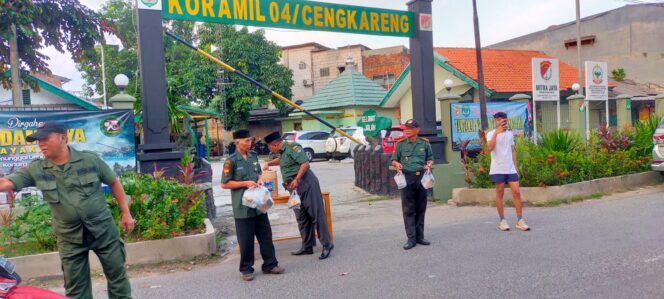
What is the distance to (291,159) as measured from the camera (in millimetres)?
6820

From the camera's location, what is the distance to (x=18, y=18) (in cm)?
1371

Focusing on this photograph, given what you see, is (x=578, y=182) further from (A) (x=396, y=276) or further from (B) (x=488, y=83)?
(B) (x=488, y=83)

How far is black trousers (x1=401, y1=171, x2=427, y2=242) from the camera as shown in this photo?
699cm

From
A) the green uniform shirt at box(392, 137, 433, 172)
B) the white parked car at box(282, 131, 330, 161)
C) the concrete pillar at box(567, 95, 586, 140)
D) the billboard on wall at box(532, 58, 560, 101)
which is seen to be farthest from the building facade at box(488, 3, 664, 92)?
the green uniform shirt at box(392, 137, 433, 172)

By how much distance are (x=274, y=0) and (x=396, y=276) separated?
18.1 feet

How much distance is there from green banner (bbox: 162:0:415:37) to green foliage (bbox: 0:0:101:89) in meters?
7.45

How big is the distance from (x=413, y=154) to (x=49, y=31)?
41.5ft

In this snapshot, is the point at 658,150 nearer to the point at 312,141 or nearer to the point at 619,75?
the point at 312,141

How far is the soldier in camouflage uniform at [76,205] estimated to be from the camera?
4.16 metres

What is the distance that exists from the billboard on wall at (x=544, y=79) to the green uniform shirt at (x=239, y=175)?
929cm

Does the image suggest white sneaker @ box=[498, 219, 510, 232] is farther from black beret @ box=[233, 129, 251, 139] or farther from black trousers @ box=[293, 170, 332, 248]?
black beret @ box=[233, 129, 251, 139]

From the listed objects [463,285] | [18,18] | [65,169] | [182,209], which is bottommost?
[463,285]

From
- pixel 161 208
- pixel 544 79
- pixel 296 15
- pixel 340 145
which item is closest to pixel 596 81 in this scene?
pixel 544 79

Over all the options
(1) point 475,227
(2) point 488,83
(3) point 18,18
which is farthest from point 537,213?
(2) point 488,83
